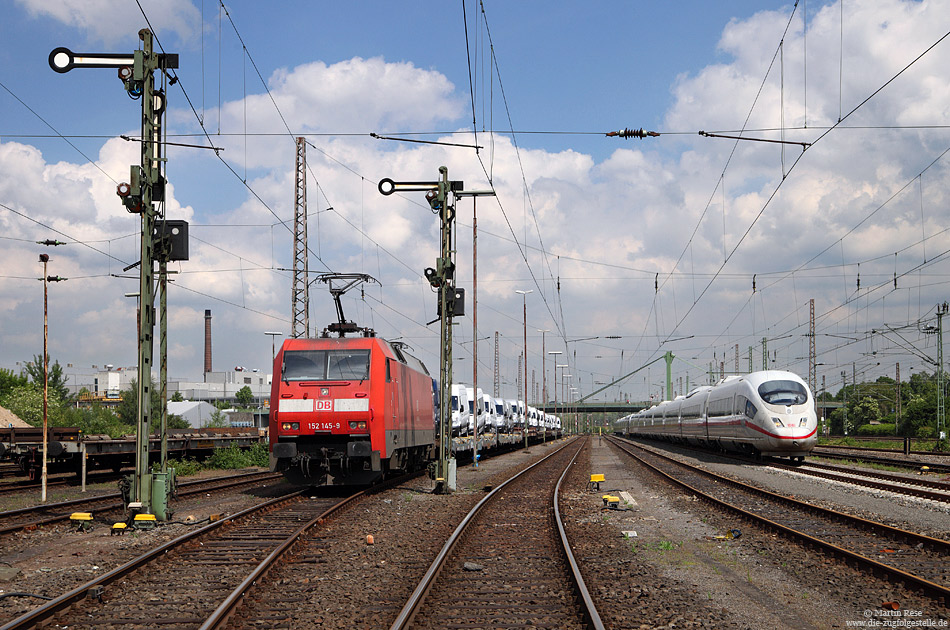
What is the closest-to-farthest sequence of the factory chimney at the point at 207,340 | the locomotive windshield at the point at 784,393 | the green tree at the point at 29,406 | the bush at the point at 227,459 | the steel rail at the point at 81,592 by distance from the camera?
the steel rail at the point at 81,592 < the locomotive windshield at the point at 784,393 < the bush at the point at 227,459 < the green tree at the point at 29,406 < the factory chimney at the point at 207,340

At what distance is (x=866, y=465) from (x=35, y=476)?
26820 millimetres

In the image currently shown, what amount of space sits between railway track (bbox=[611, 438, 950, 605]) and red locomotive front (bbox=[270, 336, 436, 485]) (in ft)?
23.3

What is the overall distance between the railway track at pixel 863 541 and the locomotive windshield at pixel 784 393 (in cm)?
1126

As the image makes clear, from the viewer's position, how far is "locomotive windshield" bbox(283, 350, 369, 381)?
17688 mm

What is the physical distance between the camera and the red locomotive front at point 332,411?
1730 centimetres

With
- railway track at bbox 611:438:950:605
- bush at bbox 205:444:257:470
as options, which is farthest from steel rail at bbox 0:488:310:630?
bush at bbox 205:444:257:470

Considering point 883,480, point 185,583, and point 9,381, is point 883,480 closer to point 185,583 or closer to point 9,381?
point 185,583

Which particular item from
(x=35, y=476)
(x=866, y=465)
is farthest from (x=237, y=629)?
(x=866, y=465)

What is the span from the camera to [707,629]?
278 inches

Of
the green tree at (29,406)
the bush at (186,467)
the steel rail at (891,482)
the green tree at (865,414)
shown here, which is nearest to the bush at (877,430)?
the green tree at (865,414)

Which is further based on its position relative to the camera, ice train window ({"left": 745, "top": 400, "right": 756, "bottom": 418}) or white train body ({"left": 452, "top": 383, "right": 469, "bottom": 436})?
white train body ({"left": 452, "top": 383, "right": 469, "bottom": 436})

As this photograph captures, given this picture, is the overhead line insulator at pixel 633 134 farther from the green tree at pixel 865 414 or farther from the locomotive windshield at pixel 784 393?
the green tree at pixel 865 414

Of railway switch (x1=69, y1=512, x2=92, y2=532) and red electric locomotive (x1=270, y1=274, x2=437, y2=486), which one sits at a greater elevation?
red electric locomotive (x1=270, y1=274, x2=437, y2=486)

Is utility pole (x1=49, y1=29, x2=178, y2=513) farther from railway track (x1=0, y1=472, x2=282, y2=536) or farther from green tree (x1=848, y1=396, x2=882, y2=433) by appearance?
green tree (x1=848, y1=396, x2=882, y2=433)
